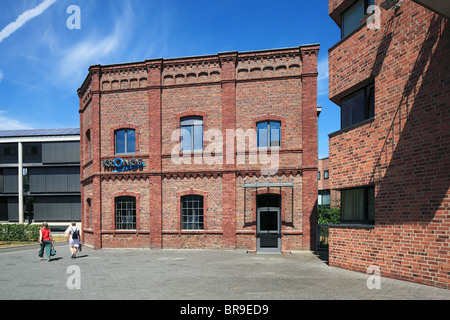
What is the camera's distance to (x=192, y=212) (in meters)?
16.2

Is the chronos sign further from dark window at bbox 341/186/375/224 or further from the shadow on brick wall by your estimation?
the shadow on brick wall

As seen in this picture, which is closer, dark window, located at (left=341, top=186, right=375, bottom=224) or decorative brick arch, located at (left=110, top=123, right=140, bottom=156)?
dark window, located at (left=341, top=186, right=375, bottom=224)

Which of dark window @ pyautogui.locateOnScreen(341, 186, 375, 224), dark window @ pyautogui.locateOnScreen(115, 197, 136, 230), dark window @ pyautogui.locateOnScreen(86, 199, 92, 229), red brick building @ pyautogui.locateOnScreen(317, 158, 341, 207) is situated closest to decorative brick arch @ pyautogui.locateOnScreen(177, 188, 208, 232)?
dark window @ pyautogui.locateOnScreen(115, 197, 136, 230)

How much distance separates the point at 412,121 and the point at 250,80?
9.01 m

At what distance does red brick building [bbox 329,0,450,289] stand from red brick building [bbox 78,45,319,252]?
4223mm

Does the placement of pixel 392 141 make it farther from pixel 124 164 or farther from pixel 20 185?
pixel 20 185

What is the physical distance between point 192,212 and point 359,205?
8634 mm

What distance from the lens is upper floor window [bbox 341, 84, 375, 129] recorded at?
9977 millimetres

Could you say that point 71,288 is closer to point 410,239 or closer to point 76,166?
point 410,239

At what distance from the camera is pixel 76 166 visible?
3328 centimetres

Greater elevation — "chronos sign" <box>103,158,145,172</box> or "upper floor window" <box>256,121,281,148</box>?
"upper floor window" <box>256,121,281,148</box>

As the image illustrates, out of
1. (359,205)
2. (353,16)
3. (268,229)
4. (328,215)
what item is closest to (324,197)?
(328,215)
